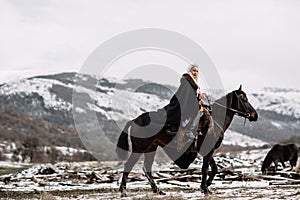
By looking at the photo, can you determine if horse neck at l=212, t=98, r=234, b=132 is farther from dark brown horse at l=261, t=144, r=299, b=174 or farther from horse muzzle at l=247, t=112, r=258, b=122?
dark brown horse at l=261, t=144, r=299, b=174

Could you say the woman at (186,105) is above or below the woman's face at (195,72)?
below

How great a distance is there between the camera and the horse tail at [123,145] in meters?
13.8

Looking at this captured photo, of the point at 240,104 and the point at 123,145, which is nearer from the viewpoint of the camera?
the point at 123,145

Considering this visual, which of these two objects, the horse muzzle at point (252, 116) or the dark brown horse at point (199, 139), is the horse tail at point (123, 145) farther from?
the horse muzzle at point (252, 116)

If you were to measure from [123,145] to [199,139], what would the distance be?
2440 mm

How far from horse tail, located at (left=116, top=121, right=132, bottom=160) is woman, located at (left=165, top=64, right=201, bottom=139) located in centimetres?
138

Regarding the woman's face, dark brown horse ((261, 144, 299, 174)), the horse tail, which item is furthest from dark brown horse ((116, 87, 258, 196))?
dark brown horse ((261, 144, 299, 174))

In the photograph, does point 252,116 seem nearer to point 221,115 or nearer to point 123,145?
point 221,115

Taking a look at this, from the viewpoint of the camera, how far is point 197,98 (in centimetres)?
1316

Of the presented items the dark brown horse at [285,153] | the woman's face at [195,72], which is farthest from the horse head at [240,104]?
the dark brown horse at [285,153]

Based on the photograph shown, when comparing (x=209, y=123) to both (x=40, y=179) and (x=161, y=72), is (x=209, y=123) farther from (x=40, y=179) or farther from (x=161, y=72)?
(x=40, y=179)

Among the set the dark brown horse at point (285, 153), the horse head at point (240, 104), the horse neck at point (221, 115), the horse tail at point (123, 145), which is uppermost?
the horse head at point (240, 104)

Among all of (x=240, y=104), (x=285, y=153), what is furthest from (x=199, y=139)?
(x=285, y=153)

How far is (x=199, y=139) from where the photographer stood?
13531 millimetres
